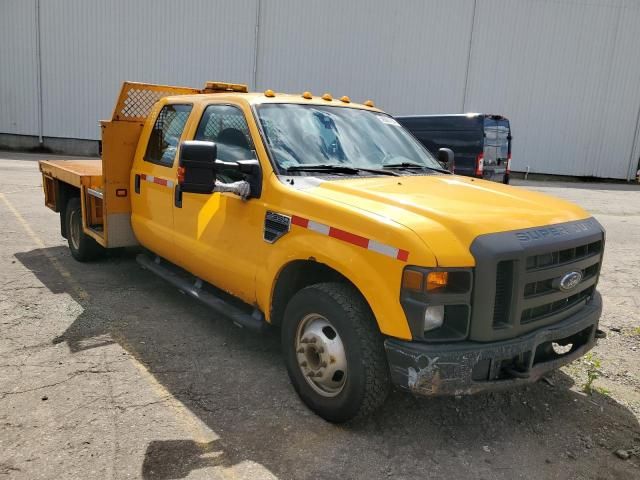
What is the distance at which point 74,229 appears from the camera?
6652 millimetres

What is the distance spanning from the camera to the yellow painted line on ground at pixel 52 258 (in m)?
5.52

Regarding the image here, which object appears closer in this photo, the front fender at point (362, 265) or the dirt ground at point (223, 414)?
the front fender at point (362, 265)

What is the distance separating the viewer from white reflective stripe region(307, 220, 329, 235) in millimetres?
3214

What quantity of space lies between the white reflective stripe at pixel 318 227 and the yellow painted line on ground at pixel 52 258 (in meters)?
3.04

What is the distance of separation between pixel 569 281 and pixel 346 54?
67.8 ft

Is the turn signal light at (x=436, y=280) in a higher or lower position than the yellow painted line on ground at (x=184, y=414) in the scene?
higher

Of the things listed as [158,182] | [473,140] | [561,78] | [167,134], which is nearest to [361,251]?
[158,182]

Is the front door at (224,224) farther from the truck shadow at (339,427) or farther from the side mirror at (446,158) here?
the side mirror at (446,158)

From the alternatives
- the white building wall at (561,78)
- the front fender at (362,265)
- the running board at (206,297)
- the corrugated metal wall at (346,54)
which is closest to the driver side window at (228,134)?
the front fender at (362,265)

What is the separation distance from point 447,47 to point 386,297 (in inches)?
858

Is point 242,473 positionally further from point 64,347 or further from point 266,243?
point 64,347

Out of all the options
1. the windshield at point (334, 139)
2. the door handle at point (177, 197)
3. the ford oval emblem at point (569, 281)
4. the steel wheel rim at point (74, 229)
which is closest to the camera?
the ford oval emblem at point (569, 281)

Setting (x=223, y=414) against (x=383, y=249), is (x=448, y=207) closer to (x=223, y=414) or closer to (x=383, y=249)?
(x=383, y=249)

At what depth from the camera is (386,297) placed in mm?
2863
